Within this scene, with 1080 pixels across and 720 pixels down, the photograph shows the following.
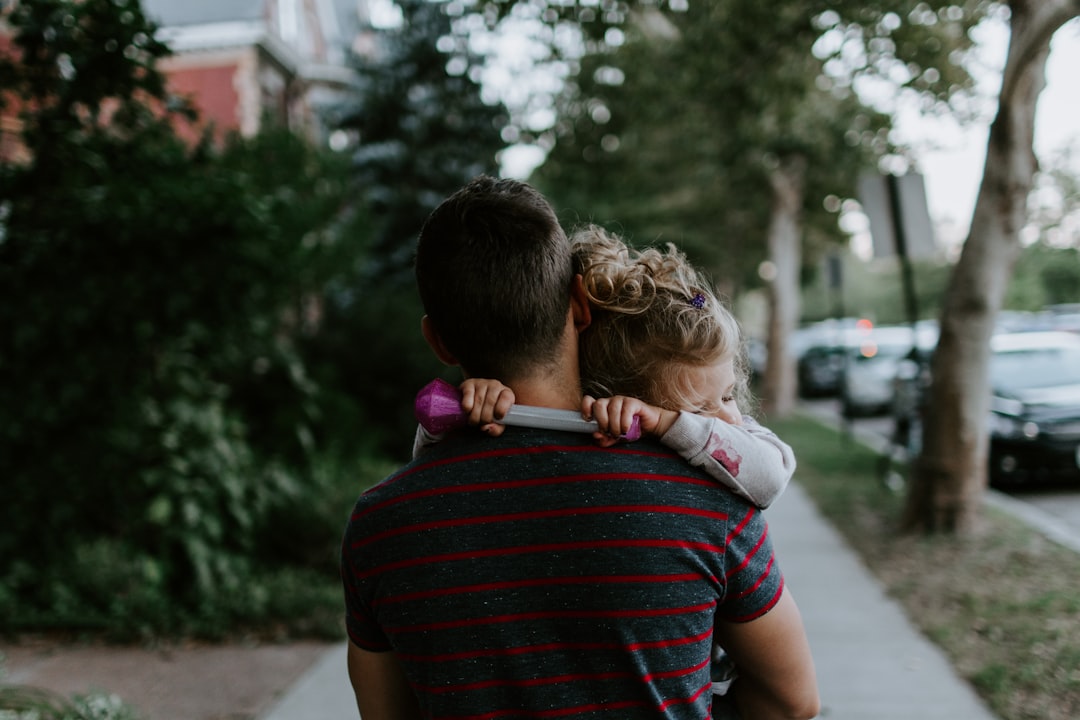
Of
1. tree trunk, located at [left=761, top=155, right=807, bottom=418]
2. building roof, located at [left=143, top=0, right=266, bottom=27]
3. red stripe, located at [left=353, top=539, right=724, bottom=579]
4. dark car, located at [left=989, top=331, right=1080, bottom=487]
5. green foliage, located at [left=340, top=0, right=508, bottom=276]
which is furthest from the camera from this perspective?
tree trunk, located at [left=761, top=155, right=807, bottom=418]

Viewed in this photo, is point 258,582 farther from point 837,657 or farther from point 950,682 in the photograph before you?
point 950,682

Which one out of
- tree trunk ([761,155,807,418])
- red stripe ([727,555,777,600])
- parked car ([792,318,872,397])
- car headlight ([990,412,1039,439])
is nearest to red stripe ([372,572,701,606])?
red stripe ([727,555,777,600])

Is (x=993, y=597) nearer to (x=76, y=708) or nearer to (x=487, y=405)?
(x=76, y=708)

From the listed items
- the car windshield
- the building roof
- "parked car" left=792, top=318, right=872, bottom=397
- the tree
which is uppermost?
the building roof

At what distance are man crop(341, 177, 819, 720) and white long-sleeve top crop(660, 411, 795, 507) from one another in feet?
0.08

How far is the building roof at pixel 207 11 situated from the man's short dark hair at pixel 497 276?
63.2 feet

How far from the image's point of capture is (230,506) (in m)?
6.05

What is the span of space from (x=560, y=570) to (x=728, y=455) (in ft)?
1.09

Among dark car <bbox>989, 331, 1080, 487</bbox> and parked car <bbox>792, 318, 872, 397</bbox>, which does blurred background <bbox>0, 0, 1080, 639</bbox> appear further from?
parked car <bbox>792, 318, 872, 397</bbox>

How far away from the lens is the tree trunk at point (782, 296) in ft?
68.6

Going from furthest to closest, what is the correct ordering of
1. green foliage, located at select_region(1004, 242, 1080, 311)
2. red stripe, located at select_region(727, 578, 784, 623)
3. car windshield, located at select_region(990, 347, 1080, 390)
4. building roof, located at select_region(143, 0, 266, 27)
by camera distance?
green foliage, located at select_region(1004, 242, 1080, 311), building roof, located at select_region(143, 0, 266, 27), car windshield, located at select_region(990, 347, 1080, 390), red stripe, located at select_region(727, 578, 784, 623)

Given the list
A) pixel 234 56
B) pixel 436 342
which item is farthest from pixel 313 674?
pixel 234 56

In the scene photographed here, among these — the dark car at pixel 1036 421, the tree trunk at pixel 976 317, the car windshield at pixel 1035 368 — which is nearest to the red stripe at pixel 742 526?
the tree trunk at pixel 976 317

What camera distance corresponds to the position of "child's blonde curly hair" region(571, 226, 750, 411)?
164cm
